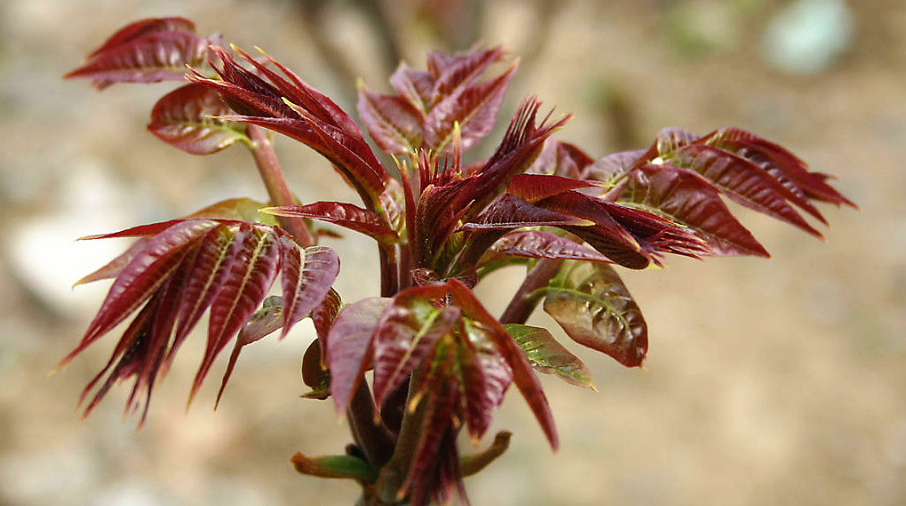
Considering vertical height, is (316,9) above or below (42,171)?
above

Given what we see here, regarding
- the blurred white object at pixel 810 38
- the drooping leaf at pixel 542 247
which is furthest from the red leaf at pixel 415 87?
the blurred white object at pixel 810 38

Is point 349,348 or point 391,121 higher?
point 391,121

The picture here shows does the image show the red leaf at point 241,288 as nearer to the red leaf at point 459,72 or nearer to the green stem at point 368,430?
the green stem at point 368,430

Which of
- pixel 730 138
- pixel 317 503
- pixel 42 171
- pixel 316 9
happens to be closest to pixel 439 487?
pixel 730 138

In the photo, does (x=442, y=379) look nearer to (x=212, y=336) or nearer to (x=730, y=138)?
(x=212, y=336)

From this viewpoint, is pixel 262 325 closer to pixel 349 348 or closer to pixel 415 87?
pixel 349 348

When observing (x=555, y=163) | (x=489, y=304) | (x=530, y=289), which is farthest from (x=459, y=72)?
(x=489, y=304)
